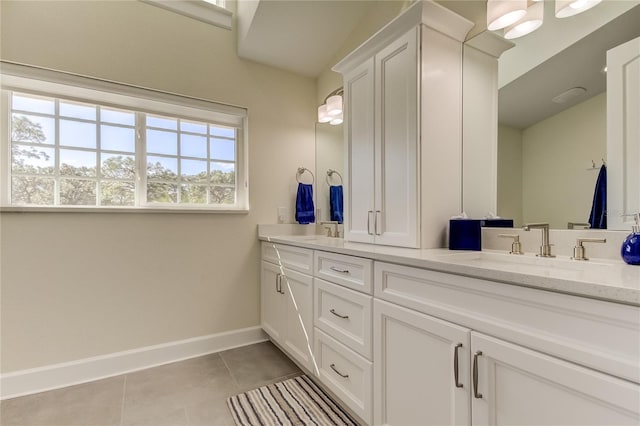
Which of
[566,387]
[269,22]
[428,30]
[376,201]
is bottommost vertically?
[566,387]

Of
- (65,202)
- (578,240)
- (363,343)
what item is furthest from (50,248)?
(578,240)

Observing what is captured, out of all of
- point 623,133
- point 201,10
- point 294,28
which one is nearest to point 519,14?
point 623,133

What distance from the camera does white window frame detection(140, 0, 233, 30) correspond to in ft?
7.45

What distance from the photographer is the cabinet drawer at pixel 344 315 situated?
1.42 metres

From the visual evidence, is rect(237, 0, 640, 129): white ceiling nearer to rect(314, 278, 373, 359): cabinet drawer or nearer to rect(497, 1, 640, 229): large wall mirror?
rect(497, 1, 640, 229): large wall mirror

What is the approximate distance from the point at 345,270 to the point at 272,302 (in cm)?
106

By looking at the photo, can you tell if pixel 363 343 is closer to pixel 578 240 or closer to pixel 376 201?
pixel 376 201

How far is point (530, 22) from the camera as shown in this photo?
1.44 metres

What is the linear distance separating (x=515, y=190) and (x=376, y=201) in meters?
0.70

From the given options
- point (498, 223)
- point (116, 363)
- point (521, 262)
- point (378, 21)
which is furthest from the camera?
point (378, 21)

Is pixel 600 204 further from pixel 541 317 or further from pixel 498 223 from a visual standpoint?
pixel 541 317

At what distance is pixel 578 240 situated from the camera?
3.95 ft

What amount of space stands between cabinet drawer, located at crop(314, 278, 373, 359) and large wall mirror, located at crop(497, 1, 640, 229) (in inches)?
33.9

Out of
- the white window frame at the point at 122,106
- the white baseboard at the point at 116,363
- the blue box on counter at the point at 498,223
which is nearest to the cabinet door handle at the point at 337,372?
the blue box on counter at the point at 498,223
